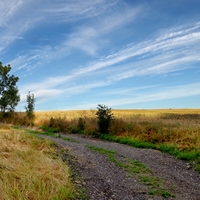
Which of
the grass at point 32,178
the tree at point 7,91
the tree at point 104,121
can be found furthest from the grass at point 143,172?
the tree at point 7,91

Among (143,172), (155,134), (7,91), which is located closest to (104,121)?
(155,134)

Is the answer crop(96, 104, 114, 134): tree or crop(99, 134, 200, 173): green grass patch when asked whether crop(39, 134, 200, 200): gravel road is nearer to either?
crop(99, 134, 200, 173): green grass patch

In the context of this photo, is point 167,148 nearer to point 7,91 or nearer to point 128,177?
point 128,177

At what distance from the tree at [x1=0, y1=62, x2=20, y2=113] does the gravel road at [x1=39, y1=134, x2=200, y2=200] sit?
2245cm

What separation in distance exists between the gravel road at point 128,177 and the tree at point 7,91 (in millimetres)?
22452

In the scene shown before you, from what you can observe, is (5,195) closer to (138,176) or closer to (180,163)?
(138,176)

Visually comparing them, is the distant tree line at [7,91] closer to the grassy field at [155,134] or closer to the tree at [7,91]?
the tree at [7,91]

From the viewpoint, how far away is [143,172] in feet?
26.1

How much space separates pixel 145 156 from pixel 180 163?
1499mm

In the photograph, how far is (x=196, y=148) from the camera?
36.1 ft

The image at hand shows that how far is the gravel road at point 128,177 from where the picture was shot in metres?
5.98

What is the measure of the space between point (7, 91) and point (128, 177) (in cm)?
2630

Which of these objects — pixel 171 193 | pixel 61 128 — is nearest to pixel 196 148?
pixel 171 193

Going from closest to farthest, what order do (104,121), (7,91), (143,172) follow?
(143,172) → (104,121) → (7,91)
